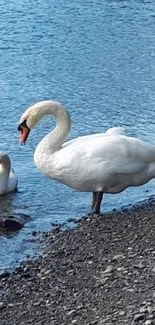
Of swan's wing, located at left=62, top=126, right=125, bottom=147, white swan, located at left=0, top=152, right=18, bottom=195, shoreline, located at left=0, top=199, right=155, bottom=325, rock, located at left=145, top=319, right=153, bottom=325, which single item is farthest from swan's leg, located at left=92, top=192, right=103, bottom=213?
rock, located at left=145, top=319, right=153, bottom=325

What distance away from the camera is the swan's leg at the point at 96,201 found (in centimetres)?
1041

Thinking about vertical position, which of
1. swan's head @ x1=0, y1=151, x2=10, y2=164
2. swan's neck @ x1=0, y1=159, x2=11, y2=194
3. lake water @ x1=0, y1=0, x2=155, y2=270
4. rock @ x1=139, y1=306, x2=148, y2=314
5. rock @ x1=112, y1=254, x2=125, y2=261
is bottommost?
lake water @ x1=0, y1=0, x2=155, y2=270

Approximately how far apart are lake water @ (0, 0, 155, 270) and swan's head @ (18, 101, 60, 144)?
0.98 meters

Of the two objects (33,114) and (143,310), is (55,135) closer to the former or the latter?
(33,114)

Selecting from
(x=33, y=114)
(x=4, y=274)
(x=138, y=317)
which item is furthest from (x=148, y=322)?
(x=33, y=114)

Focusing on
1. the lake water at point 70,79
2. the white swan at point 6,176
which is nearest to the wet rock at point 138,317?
the lake water at point 70,79

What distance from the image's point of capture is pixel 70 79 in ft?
57.0

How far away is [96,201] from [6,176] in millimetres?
1797

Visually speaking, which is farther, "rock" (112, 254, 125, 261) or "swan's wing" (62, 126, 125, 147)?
"swan's wing" (62, 126, 125, 147)

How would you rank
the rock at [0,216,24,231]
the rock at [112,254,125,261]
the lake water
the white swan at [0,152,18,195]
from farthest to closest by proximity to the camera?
the white swan at [0,152,18,195] → the lake water → the rock at [0,216,24,231] → the rock at [112,254,125,261]

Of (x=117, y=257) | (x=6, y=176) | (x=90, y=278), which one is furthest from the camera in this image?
(x=6, y=176)

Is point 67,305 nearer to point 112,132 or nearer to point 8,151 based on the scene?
point 112,132

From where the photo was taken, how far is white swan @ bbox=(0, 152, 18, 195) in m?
11.7

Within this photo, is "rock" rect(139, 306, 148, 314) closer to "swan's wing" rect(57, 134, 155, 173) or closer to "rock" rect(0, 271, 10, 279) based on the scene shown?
"rock" rect(0, 271, 10, 279)
